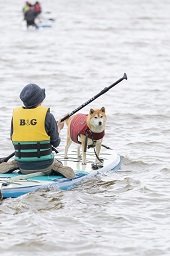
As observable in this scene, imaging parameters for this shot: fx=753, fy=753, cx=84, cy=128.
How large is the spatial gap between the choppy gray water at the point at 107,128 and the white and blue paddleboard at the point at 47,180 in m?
0.11

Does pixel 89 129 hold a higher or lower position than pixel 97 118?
lower

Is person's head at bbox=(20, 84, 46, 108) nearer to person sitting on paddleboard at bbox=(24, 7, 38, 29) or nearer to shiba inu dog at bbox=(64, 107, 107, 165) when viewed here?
shiba inu dog at bbox=(64, 107, 107, 165)

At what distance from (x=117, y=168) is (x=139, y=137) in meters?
3.27

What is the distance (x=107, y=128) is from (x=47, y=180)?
5.93 metres

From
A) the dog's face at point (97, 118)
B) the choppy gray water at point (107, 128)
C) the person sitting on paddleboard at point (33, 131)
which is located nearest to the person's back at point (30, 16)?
the choppy gray water at point (107, 128)

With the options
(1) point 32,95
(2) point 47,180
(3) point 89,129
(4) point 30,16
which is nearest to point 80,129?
(3) point 89,129

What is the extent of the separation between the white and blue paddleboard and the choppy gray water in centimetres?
11

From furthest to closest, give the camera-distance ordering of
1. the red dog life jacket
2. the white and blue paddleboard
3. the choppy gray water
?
the red dog life jacket
the white and blue paddleboard
the choppy gray water

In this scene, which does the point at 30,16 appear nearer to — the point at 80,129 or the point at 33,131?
the point at 80,129

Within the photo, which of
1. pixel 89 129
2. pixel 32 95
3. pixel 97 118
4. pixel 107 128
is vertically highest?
pixel 32 95

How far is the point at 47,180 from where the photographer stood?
9945mm

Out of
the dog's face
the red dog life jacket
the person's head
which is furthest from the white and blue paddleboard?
the person's head

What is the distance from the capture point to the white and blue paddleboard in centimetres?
960

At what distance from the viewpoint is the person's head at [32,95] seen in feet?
31.7
